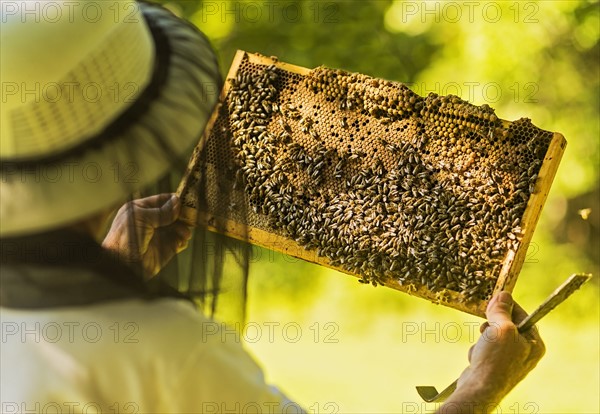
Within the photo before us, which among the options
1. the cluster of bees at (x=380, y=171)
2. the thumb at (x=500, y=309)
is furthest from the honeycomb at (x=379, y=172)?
the thumb at (x=500, y=309)

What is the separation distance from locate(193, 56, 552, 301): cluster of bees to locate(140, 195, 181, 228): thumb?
0.71ft

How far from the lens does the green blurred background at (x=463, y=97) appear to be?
22.7ft

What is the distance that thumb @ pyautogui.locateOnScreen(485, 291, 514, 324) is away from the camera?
2.36 m

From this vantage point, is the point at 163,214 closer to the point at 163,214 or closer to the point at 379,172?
the point at 163,214

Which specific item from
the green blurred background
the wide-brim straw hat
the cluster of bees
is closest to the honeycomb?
the cluster of bees

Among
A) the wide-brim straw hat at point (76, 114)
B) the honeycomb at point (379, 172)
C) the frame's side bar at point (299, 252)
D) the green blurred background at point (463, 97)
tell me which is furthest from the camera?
the green blurred background at point (463, 97)

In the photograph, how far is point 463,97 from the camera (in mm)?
6641

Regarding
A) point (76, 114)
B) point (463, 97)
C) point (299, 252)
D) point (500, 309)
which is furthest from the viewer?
point (463, 97)

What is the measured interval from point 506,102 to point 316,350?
328 cm

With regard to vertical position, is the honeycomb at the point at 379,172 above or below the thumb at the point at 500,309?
above

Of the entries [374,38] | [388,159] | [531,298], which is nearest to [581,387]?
[531,298]

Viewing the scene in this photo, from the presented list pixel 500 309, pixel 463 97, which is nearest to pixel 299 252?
pixel 500 309

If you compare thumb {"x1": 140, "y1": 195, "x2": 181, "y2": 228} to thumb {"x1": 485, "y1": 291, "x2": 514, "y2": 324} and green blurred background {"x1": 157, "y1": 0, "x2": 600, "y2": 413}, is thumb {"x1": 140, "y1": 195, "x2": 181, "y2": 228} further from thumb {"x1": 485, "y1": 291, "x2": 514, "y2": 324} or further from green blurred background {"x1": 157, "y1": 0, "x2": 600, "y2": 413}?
green blurred background {"x1": 157, "y1": 0, "x2": 600, "y2": 413}

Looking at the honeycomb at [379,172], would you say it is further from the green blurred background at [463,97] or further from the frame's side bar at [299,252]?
the green blurred background at [463,97]
